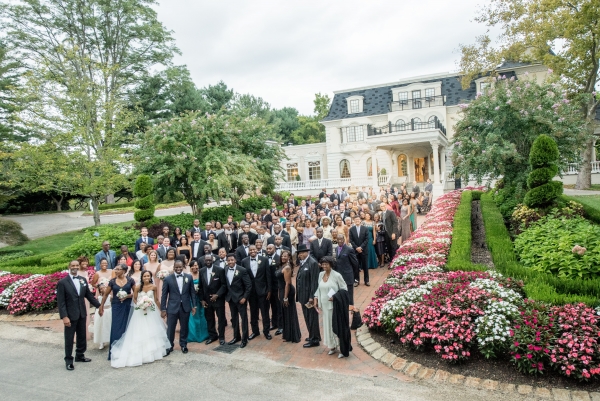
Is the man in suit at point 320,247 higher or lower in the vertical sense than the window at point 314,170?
lower

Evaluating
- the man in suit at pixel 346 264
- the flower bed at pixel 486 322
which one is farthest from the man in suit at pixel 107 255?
the flower bed at pixel 486 322

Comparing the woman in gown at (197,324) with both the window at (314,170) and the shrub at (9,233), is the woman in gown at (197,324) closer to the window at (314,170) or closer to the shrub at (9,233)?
the shrub at (9,233)

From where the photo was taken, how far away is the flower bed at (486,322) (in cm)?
504

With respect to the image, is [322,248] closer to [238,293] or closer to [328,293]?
[238,293]

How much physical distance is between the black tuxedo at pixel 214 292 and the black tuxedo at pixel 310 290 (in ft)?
5.04

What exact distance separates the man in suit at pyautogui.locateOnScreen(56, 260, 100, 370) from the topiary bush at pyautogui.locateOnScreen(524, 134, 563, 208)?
11.3 metres

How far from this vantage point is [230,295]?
742 cm

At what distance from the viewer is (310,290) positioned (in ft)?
23.0

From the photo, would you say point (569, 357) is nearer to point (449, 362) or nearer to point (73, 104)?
point (449, 362)

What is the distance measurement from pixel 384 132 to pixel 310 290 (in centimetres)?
2663

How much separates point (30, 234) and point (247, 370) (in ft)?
73.7

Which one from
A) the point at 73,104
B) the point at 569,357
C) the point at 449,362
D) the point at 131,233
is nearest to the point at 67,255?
the point at 131,233

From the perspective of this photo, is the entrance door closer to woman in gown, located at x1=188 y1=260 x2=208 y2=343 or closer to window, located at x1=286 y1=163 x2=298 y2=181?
window, located at x1=286 y1=163 x2=298 y2=181

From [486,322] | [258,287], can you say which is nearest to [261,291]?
[258,287]
